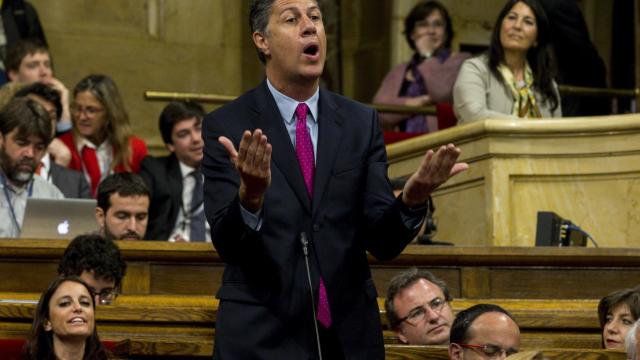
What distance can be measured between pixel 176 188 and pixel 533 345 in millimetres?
2487

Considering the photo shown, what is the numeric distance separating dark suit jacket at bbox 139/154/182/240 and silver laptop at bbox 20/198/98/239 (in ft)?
2.22

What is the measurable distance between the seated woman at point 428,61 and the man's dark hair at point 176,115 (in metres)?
1.49

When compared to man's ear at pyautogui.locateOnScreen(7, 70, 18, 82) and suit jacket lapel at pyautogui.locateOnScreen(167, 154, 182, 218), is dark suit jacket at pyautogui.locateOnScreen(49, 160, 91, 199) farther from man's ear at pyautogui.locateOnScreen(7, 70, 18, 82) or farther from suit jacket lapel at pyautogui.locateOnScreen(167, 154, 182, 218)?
man's ear at pyautogui.locateOnScreen(7, 70, 18, 82)

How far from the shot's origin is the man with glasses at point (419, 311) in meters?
5.24

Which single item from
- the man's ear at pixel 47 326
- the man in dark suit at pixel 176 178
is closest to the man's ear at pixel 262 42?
the man's ear at pixel 47 326

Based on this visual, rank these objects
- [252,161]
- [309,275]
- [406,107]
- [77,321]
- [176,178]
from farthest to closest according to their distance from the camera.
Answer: [406,107]
[176,178]
[77,321]
[309,275]
[252,161]

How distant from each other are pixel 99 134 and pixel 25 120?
1.18 meters

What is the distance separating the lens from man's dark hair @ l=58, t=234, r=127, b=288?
5570 mm

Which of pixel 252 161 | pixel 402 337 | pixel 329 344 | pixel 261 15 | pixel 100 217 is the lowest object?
pixel 402 337

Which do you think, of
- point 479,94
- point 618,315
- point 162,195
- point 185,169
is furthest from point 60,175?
point 618,315

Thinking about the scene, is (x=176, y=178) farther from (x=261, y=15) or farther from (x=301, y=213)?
(x=301, y=213)

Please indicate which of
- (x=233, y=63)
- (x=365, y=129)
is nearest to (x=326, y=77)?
(x=233, y=63)

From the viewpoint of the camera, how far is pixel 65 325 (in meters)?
4.96

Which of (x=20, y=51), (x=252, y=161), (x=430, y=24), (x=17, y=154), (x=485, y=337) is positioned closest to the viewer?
(x=252, y=161)
